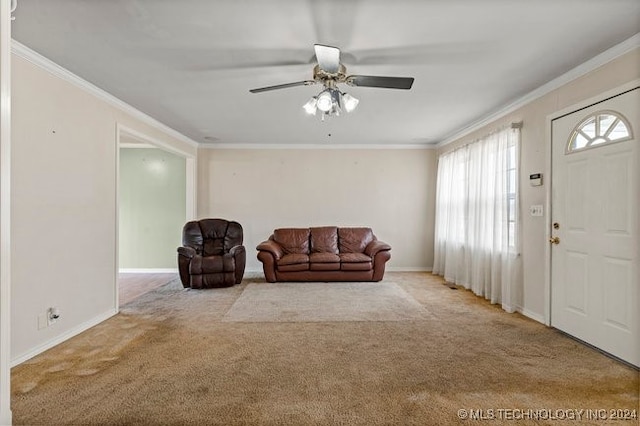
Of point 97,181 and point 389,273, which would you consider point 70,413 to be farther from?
point 389,273

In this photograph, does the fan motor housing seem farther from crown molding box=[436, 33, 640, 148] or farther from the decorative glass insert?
the decorative glass insert

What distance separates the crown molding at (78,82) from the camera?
2502 millimetres

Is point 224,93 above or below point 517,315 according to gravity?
above

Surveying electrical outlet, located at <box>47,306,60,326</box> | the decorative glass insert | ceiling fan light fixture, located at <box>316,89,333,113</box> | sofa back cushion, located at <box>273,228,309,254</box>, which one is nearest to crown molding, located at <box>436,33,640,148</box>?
the decorative glass insert

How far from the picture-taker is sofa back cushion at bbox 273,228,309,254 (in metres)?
5.76

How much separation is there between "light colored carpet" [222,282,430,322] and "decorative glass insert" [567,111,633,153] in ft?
7.67

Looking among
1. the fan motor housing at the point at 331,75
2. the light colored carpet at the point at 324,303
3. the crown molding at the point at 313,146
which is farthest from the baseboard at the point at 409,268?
the fan motor housing at the point at 331,75

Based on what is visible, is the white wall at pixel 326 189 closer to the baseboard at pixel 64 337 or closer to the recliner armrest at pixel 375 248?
the recliner armrest at pixel 375 248

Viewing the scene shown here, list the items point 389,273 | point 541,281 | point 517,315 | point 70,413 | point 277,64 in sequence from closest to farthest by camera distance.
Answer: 1. point 70,413
2. point 277,64
3. point 541,281
4. point 517,315
5. point 389,273

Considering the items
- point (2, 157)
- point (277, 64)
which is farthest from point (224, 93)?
point (2, 157)

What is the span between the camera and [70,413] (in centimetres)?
187

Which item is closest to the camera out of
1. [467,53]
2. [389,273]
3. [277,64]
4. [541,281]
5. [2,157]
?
[2,157]

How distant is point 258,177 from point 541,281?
501cm

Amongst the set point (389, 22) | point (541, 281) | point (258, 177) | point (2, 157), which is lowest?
point (541, 281)
